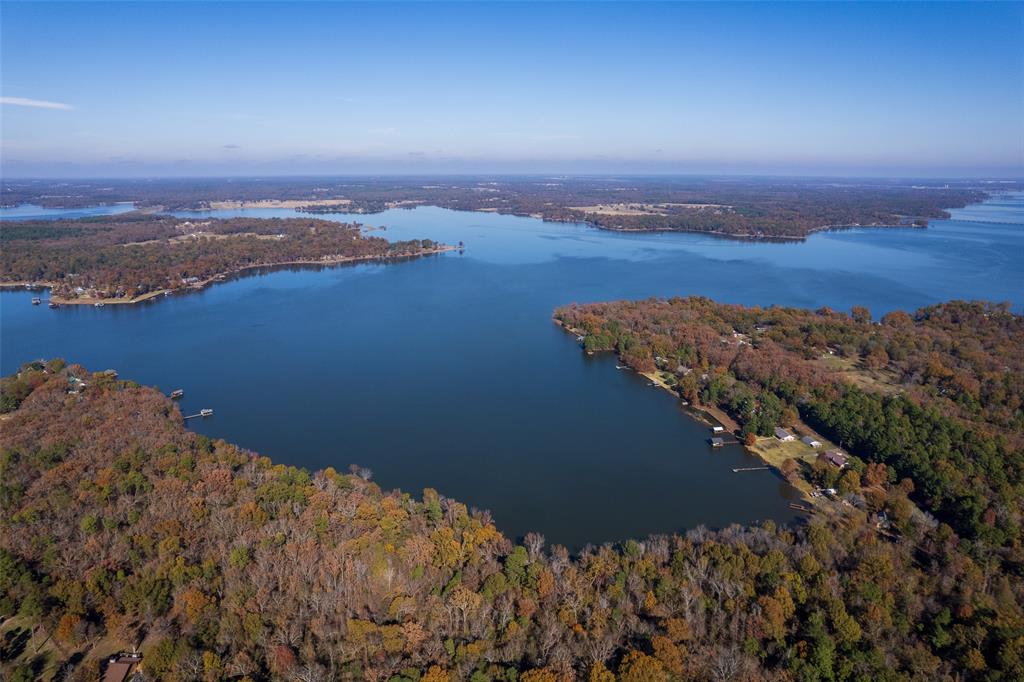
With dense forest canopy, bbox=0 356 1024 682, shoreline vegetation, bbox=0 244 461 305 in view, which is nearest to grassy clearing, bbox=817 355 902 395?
dense forest canopy, bbox=0 356 1024 682

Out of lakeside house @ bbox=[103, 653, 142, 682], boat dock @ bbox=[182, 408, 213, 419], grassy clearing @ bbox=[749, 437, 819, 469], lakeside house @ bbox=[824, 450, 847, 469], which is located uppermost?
boat dock @ bbox=[182, 408, 213, 419]

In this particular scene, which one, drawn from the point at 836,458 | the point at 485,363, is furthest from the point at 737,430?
the point at 485,363

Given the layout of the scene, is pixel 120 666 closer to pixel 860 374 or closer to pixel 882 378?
pixel 860 374

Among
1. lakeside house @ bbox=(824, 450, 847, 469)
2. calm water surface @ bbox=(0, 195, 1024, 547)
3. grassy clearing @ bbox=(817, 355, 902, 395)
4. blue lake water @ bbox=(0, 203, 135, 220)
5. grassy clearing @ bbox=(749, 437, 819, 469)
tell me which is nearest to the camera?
calm water surface @ bbox=(0, 195, 1024, 547)

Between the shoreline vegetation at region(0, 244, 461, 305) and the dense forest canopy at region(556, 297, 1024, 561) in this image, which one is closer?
the dense forest canopy at region(556, 297, 1024, 561)

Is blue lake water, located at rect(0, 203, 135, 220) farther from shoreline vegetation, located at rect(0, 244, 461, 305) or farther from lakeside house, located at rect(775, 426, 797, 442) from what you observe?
lakeside house, located at rect(775, 426, 797, 442)

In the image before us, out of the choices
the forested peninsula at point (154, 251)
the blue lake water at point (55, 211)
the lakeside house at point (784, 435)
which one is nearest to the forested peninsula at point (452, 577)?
the lakeside house at point (784, 435)

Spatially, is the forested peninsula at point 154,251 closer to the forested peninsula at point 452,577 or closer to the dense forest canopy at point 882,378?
the forested peninsula at point 452,577
